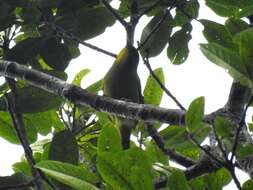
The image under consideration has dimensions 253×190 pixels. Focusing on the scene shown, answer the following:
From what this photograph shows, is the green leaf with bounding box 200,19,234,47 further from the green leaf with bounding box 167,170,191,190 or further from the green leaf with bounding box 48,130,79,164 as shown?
the green leaf with bounding box 167,170,191,190

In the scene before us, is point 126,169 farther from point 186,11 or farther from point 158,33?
point 186,11

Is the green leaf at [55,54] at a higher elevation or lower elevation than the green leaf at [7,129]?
higher

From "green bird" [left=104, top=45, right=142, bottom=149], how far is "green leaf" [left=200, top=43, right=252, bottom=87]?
2.31ft

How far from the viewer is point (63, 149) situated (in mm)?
1914

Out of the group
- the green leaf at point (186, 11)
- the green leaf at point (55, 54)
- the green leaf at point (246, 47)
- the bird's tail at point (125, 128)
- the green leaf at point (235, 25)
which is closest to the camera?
the green leaf at point (246, 47)

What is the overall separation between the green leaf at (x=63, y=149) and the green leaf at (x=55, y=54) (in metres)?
0.51

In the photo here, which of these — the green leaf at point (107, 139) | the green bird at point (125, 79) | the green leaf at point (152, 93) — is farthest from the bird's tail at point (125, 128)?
the green leaf at point (107, 139)

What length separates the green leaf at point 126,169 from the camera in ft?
4.34

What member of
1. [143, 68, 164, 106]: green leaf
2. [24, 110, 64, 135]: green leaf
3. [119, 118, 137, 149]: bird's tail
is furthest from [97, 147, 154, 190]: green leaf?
[24, 110, 64, 135]: green leaf

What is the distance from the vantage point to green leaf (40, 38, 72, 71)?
2.32 metres

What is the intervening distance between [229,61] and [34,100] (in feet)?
3.22

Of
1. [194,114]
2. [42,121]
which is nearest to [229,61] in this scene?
→ [194,114]

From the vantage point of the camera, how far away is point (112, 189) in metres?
1.49

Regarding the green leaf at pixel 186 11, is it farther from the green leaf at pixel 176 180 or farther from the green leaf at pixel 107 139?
the green leaf at pixel 176 180
